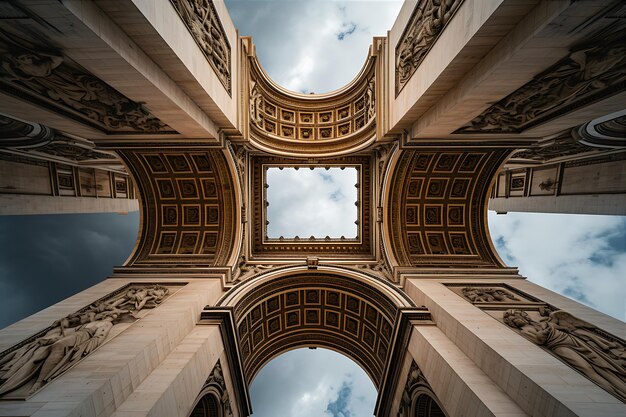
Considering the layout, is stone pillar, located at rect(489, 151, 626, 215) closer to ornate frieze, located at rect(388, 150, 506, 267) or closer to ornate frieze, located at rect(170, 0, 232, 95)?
ornate frieze, located at rect(388, 150, 506, 267)

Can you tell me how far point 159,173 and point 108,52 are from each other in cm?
1084

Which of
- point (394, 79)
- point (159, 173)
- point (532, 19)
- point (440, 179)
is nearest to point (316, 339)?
point (440, 179)

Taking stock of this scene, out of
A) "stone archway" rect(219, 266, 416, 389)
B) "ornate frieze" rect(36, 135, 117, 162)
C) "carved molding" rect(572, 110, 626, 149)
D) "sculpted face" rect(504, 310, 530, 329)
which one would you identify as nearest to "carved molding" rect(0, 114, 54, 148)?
"ornate frieze" rect(36, 135, 117, 162)

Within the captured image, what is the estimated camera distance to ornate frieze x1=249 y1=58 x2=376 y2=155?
55.2 ft

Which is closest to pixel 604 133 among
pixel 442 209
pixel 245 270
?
pixel 442 209

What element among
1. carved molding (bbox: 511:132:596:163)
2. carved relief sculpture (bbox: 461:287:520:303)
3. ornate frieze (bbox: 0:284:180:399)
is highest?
carved molding (bbox: 511:132:596:163)

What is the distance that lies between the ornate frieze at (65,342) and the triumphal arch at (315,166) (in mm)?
60

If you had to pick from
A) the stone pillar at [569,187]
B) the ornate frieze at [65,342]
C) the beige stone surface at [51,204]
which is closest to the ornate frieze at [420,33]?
the stone pillar at [569,187]

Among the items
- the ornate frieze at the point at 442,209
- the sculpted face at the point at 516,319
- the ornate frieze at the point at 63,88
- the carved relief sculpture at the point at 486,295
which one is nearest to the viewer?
the ornate frieze at the point at 63,88

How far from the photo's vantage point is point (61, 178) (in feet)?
51.5

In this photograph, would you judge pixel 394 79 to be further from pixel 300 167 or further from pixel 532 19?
pixel 300 167

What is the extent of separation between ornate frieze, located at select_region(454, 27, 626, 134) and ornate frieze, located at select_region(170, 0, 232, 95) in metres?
9.82

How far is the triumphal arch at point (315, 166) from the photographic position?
6801mm

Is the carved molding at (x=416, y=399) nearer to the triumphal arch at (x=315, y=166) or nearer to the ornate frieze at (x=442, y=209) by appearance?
the triumphal arch at (x=315, y=166)
